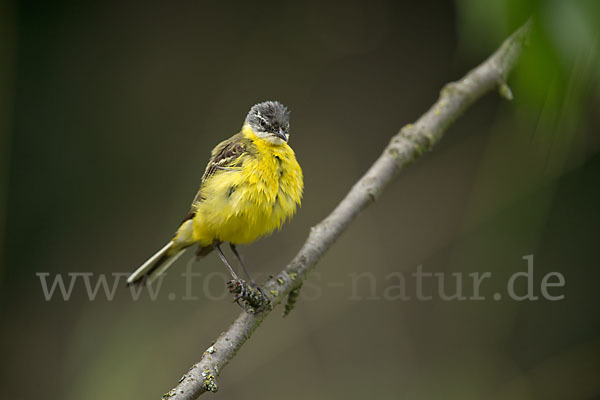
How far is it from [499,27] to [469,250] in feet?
14.0

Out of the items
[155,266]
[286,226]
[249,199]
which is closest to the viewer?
[249,199]

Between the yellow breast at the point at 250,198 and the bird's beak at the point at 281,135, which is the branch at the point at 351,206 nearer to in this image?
the yellow breast at the point at 250,198

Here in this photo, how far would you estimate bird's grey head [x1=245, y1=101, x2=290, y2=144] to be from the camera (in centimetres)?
347

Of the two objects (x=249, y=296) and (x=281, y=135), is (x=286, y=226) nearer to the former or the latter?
(x=281, y=135)

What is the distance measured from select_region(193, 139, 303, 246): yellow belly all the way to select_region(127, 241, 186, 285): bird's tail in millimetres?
302

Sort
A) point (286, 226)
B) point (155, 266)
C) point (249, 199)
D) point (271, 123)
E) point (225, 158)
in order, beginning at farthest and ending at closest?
point (286, 226)
point (155, 266)
point (271, 123)
point (225, 158)
point (249, 199)

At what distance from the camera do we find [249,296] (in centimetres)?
256

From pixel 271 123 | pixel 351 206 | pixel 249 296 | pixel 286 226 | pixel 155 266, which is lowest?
pixel 249 296

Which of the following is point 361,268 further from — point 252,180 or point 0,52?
point 0,52

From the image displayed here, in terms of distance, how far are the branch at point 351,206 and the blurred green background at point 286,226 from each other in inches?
39.3

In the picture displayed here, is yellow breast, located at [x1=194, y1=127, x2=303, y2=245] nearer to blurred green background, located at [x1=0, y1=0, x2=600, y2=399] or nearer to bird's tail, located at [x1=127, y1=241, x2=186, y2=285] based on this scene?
bird's tail, located at [x1=127, y1=241, x2=186, y2=285]

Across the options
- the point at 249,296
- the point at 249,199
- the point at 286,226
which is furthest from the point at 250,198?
the point at 286,226

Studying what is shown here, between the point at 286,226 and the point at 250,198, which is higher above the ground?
the point at 286,226

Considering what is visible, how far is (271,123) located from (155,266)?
112cm
